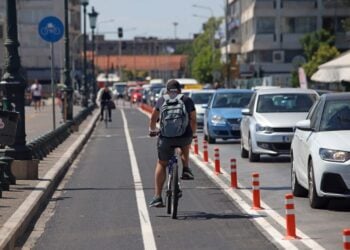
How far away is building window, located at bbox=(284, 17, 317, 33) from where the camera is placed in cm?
9438

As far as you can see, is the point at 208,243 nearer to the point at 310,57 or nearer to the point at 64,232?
the point at 64,232

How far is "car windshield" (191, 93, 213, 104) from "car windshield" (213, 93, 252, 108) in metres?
8.91

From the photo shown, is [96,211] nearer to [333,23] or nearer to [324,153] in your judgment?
[324,153]

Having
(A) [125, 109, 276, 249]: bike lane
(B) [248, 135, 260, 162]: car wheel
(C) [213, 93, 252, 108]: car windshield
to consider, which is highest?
(C) [213, 93, 252, 108]: car windshield

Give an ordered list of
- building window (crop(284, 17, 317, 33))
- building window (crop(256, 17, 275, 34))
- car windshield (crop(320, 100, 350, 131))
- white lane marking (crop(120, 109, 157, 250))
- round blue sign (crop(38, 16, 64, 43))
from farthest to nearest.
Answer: building window (crop(256, 17, 275, 34)) < building window (crop(284, 17, 317, 33)) < round blue sign (crop(38, 16, 64, 43)) < car windshield (crop(320, 100, 350, 131)) < white lane marking (crop(120, 109, 157, 250))

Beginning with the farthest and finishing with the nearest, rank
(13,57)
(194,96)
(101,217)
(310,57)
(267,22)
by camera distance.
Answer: (267,22) < (310,57) < (194,96) < (13,57) < (101,217)

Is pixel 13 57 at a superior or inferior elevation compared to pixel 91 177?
superior

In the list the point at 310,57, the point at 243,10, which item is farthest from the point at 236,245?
the point at 243,10

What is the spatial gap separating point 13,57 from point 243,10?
295 ft

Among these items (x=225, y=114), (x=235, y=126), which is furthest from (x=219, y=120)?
(x=235, y=126)

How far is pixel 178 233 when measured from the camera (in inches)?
501

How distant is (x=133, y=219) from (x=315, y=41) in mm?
69417

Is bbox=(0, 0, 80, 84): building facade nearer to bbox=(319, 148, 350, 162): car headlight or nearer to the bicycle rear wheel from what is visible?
the bicycle rear wheel

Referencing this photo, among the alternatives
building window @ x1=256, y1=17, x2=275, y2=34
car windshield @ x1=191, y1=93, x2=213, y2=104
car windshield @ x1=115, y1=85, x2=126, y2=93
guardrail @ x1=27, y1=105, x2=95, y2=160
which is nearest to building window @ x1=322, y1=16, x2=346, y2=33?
building window @ x1=256, y1=17, x2=275, y2=34
